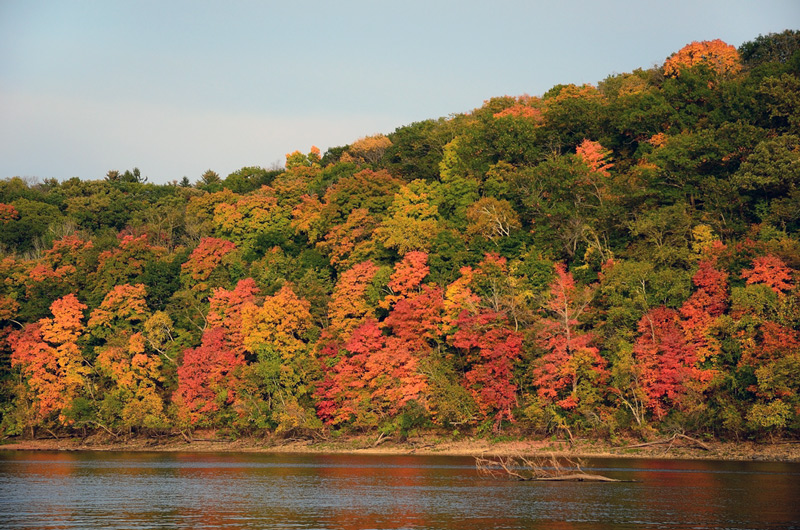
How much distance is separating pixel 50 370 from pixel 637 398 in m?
54.3

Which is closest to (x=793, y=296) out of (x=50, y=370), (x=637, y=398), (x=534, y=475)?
(x=637, y=398)

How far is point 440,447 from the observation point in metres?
62.6

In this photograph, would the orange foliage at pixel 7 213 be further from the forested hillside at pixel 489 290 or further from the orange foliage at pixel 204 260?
the orange foliage at pixel 204 260

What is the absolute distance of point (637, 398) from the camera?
54.5 meters

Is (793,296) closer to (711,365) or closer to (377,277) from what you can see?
(711,365)

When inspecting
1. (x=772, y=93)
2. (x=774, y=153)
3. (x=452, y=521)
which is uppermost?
(x=772, y=93)

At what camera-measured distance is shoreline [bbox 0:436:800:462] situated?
51.4 meters

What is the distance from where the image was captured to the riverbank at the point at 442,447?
169ft

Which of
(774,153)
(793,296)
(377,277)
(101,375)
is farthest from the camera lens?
(101,375)

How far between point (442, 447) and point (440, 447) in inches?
7.6

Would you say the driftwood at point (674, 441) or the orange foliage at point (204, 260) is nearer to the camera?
the driftwood at point (674, 441)

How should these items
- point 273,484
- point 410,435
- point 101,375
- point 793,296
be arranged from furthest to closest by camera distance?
1. point 101,375
2. point 410,435
3. point 793,296
4. point 273,484

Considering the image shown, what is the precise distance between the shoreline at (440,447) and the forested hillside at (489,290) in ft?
3.81

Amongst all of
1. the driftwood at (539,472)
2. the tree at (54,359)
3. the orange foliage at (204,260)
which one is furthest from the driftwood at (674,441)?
the tree at (54,359)
